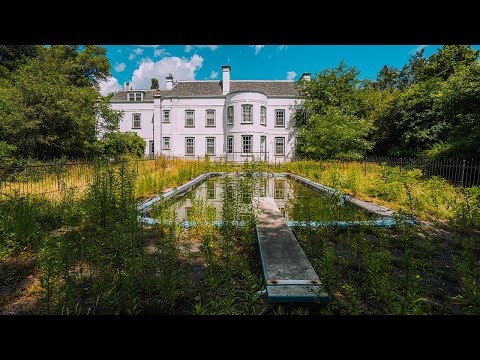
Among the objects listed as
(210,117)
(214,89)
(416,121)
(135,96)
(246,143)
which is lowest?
(246,143)

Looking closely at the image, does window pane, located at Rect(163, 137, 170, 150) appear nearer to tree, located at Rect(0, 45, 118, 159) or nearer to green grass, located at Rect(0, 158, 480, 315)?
tree, located at Rect(0, 45, 118, 159)

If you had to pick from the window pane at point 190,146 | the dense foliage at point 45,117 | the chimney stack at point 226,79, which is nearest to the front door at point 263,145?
the chimney stack at point 226,79

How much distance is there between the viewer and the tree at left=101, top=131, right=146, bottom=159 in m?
→ 21.0

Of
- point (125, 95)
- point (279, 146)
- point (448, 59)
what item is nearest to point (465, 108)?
point (448, 59)

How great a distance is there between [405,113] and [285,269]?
20880mm

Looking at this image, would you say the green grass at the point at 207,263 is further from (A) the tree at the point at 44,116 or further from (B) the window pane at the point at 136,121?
(B) the window pane at the point at 136,121

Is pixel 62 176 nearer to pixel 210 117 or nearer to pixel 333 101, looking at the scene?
pixel 210 117

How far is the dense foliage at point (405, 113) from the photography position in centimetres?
1100

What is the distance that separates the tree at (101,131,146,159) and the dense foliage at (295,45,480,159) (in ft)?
52.8

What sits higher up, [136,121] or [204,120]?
[136,121]

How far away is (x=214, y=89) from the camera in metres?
29.2
